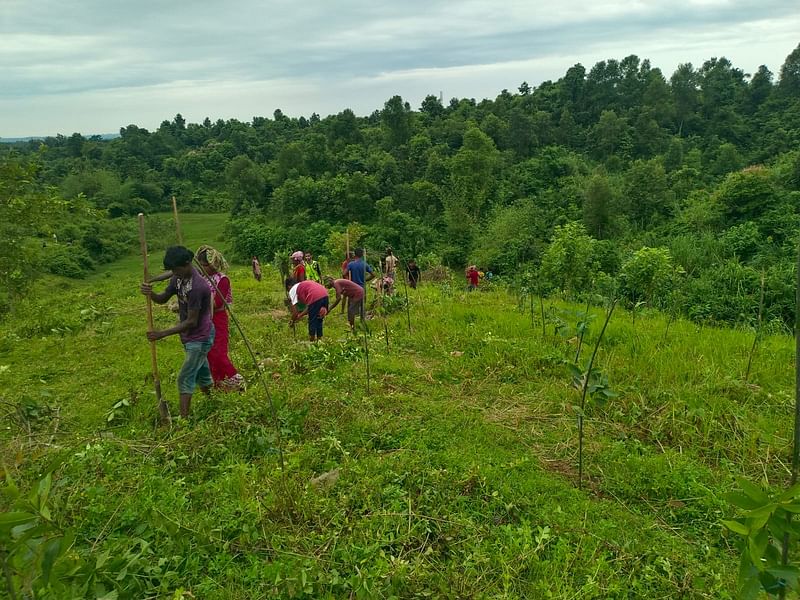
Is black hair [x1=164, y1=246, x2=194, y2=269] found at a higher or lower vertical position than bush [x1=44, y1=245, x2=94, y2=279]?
higher

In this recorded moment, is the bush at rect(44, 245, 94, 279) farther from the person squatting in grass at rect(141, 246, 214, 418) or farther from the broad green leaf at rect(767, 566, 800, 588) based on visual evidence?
the broad green leaf at rect(767, 566, 800, 588)

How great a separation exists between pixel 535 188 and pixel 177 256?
32.6 m

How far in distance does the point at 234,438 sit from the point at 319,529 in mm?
1225

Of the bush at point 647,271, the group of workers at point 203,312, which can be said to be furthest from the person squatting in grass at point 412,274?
the group of workers at point 203,312

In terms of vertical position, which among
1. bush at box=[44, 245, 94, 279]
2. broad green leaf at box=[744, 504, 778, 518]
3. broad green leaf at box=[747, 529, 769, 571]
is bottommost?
bush at box=[44, 245, 94, 279]

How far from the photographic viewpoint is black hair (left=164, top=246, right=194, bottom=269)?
3752 mm

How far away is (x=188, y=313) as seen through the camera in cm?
394

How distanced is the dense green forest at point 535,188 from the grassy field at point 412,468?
4002 millimetres

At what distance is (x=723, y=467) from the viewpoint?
3.47 metres

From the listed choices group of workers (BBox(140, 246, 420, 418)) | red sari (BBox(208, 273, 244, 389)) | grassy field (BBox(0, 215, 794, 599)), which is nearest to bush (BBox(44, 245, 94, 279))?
grassy field (BBox(0, 215, 794, 599))

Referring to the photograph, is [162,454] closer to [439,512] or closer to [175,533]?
[175,533]

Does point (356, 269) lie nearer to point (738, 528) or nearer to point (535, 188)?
point (738, 528)

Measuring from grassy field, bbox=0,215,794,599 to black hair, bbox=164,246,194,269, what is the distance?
124 centimetres

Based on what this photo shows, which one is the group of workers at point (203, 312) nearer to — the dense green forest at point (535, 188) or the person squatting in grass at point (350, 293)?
the person squatting in grass at point (350, 293)
